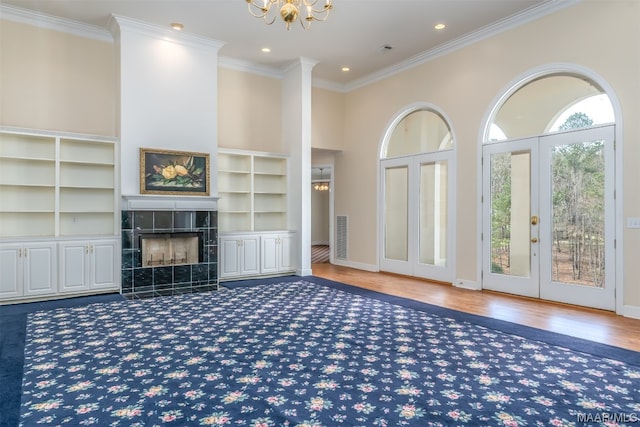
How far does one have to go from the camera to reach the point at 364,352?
11.6 feet

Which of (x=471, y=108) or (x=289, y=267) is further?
(x=289, y=267)

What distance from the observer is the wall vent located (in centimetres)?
936

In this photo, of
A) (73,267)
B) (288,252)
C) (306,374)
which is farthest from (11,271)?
(306,374)

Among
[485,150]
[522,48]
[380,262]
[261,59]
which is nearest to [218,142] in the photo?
[261,59]

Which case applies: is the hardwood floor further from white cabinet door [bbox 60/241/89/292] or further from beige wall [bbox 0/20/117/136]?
beige wall [bbox 0/20/117/136]

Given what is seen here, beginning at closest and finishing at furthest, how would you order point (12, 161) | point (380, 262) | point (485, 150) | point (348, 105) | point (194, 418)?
point (194, 418)
point (12, 161)
point (485, 150)
point (380, 262)
point (348, 105)

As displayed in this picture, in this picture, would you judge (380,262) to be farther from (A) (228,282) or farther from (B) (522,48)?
(B) (522,48)

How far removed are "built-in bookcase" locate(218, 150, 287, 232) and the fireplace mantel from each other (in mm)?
826

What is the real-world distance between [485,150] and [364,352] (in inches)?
170

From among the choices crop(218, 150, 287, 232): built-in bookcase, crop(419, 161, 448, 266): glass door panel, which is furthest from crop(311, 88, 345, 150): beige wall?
crop(419, 161, 448, 266): glass door panel

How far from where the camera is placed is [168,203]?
6.45 metres

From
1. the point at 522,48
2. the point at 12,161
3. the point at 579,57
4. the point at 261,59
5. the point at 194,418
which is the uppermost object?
the point at 261,59

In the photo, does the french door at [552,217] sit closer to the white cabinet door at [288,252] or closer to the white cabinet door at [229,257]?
the white cabinet door at [288,252]

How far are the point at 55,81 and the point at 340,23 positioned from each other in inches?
176
